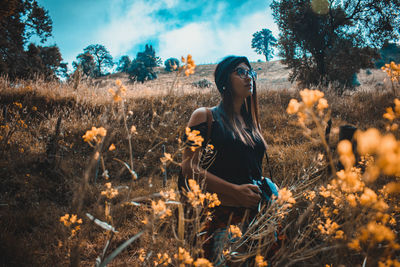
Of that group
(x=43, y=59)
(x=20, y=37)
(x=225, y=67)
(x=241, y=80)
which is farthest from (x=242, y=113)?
(x=43, y=59)

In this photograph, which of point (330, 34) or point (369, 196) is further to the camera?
point (330, 34)

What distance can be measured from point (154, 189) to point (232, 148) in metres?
1.75

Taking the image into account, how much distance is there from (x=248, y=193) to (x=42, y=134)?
420 centimetres

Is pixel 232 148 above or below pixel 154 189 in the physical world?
above

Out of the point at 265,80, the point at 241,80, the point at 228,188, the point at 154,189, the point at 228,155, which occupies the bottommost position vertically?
the point at 154,189

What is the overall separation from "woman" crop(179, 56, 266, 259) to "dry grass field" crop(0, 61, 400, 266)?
188 mm

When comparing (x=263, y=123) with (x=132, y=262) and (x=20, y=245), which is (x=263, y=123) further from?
(x=20, y=245)

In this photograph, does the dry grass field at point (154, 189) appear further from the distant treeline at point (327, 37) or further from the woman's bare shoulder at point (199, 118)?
the distant treeline at point (327, 37)

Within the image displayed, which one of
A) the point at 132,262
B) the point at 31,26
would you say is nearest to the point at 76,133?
the point at 132,262

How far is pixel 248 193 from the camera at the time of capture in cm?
148

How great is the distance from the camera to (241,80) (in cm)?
191

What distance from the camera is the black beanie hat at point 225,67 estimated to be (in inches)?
76.0

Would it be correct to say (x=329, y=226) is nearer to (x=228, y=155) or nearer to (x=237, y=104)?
(x=228, y=155)

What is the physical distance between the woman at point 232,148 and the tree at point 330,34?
8.39 m
